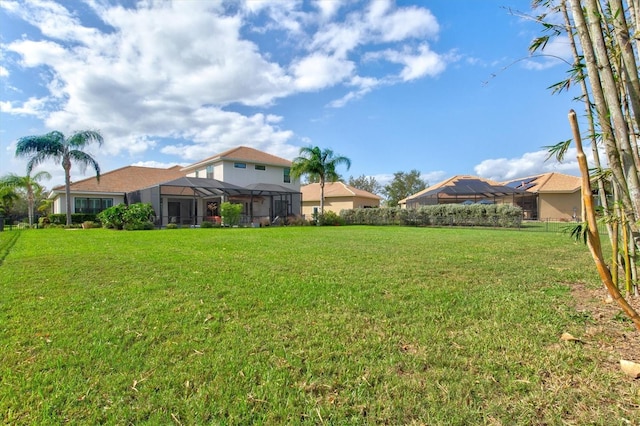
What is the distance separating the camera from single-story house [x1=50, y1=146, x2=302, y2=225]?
25750 mm

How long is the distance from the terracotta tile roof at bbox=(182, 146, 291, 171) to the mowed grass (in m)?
22.3

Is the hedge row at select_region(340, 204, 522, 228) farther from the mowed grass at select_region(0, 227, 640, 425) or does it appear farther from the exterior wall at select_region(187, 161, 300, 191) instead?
the mowed grass at select_region(0, 227, 640, 425)

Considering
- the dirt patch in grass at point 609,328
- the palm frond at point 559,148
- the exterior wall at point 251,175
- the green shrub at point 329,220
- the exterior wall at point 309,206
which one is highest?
the exterior wall at point 251,175

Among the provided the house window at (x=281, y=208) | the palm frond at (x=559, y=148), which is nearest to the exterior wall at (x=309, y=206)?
the house window at (x=281, y=208)

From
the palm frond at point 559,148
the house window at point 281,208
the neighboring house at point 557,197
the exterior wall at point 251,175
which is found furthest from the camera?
the neighboring house at point 557,197

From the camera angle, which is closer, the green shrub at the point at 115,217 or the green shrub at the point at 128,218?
the green shrub at the point at 128,218

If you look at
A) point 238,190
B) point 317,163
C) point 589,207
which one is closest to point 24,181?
point 238,190

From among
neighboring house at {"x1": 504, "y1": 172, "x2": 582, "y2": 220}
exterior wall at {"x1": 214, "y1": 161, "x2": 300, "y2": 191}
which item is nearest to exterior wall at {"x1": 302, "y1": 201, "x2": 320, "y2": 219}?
exterior wall at {"x1": 214, "y1": 161, "x2": 300, "y2": 191}

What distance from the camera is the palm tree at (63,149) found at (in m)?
21.2

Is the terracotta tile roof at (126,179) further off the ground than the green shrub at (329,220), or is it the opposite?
the terracotta tile roof at (126,179)

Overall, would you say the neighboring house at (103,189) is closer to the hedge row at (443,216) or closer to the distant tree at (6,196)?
the distant tree at (6,196)

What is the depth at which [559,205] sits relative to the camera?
30.0 m

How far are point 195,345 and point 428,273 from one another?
14.6ft

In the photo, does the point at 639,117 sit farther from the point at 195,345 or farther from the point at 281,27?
the point at 281,27
